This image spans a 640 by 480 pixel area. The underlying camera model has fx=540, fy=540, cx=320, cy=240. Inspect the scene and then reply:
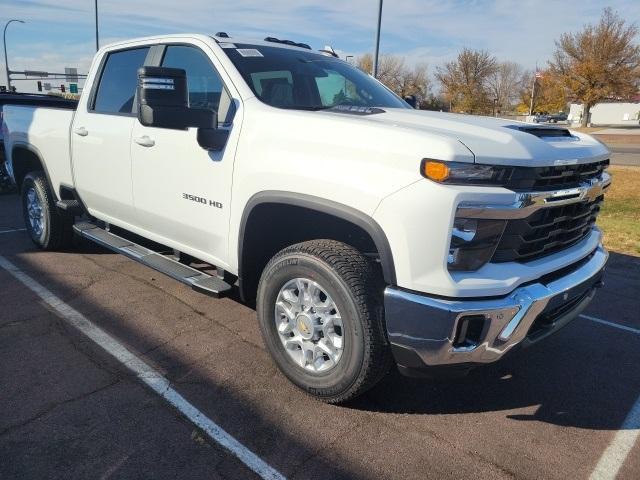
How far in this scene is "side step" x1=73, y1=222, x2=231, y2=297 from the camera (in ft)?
11.6

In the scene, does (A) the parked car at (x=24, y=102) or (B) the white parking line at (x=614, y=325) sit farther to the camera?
(A) the parked car at (x=24, y=102)

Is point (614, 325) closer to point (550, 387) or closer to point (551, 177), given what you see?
point (550, 387)

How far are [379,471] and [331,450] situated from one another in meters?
0.26

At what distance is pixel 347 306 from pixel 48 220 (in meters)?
4.13

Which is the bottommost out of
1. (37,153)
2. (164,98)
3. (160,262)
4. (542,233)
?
(160,262)

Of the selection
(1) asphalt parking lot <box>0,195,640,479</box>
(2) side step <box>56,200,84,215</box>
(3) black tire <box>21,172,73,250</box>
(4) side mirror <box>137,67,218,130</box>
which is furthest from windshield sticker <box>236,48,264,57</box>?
(3) black tire <box>21,172,73,250</box>

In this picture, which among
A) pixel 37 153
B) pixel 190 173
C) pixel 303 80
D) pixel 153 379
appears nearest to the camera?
pixel 153 379

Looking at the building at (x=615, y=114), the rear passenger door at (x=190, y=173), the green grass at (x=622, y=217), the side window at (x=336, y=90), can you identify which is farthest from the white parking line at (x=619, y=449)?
the building at (x=615, y=114)

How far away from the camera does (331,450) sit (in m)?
2.68

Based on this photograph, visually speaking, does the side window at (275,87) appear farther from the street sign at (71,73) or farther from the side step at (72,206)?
the street sign at (71,73)

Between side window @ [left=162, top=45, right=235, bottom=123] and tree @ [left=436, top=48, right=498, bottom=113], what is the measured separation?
46340 mm

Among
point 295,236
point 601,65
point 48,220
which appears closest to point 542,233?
point 295,236

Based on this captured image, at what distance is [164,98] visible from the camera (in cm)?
305

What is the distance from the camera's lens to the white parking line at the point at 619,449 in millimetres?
2611
